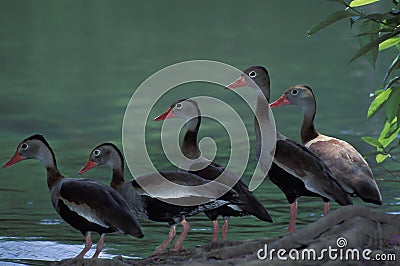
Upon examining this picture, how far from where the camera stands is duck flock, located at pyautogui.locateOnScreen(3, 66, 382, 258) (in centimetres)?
631

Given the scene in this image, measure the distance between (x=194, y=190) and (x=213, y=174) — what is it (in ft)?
1.45

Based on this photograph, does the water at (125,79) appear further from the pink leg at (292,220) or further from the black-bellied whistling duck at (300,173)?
the black-bellied whistling duck at (300,173)

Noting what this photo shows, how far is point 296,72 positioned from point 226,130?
530 cm

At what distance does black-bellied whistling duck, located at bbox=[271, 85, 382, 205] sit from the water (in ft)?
4.94

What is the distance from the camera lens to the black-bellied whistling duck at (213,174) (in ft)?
21.7

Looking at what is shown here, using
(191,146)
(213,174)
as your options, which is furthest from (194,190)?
(191,146)

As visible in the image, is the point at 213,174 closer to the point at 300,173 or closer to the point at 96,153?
the point at 300,173

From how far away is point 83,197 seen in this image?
632cm

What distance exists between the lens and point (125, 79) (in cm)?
1872

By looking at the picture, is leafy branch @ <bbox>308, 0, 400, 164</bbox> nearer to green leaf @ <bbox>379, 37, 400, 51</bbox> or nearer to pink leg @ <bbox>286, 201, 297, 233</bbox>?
green leaf @ <bbox>379, 37, 400, 51</bbox>

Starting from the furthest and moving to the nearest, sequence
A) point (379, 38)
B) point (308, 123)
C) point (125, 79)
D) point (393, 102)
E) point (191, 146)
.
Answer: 1. point (125, 79)
2. point (308, 123)
3. point (191, 146)
4. point (393, 102)
5. point (379, 38)

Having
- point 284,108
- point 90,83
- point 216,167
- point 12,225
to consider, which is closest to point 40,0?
point 90,83

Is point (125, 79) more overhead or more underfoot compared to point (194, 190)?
more overhead

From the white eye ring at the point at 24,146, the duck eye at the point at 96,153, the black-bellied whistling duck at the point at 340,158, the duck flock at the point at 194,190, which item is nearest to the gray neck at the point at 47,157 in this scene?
the duck flock at the point at 194,190
